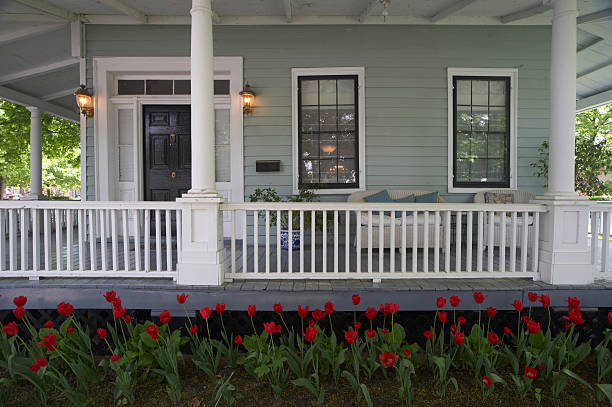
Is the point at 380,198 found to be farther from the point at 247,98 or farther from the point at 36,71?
the point at 36,71

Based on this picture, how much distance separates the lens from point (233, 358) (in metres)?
2.28

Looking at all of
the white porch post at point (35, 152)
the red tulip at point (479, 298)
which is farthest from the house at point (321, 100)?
the white porch post at point (35, 152)

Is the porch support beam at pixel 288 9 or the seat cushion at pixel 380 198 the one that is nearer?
the porch support beam at pixel 288 9

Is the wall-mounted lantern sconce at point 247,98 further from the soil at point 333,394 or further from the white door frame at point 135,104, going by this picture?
the soil at point 333,394

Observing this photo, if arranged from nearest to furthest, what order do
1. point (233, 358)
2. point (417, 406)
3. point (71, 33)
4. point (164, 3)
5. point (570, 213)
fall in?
point (417, 406)
point (233, 358)
point (570, 213)
point (164, 3)
point (71, 33)

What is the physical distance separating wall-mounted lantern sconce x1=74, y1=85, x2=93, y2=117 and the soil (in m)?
3.70

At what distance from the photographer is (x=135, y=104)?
16.5 feet

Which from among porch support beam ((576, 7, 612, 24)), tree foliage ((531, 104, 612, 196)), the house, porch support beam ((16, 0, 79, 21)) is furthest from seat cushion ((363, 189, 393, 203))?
porch support beam ((16, 0, 79, 21))

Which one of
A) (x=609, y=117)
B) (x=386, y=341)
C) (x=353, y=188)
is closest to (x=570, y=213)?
(x=386, y=341)

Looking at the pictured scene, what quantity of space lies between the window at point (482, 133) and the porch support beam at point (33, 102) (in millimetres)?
7503

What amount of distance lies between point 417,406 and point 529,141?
14.4 feet

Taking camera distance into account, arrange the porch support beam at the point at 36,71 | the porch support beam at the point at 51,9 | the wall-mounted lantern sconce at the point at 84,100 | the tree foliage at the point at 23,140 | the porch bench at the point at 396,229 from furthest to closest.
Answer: the tree foliage at the point at 23,140 → the porch support beam at the point at 36,71 → the wall-mounted lantern sconce at the point at 84,100 → the porch bench at the point at 396,229 → the porch support beam at the point at 51,9

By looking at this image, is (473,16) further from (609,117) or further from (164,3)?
(609,117)

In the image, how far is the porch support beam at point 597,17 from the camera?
14.4ft
